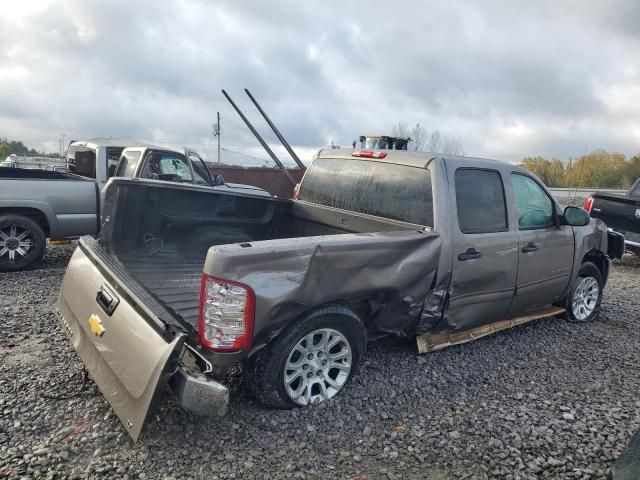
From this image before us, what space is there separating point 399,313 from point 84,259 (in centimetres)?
238

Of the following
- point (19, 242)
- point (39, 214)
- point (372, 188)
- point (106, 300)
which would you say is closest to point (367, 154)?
point (372, 188)

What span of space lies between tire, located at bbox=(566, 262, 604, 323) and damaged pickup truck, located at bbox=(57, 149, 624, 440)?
0.07 ft

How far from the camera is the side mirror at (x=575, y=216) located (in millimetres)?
4633

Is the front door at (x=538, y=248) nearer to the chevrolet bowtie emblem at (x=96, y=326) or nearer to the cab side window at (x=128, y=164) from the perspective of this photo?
the chevrolet bowtie emblem at (x=96, y=326)

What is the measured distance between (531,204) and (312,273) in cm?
263

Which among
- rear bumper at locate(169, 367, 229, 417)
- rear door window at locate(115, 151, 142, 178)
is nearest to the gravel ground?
rear bumper at locate(169, 367, 229, 417)

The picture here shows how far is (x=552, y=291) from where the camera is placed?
4828 mm

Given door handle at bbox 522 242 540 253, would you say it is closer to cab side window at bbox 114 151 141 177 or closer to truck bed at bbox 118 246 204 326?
truck bed at bbox 118 246 204 326

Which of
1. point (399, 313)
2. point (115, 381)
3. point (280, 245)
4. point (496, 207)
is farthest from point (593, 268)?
point (115, 381)

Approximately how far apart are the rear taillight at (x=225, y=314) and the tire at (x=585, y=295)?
3.96 meters

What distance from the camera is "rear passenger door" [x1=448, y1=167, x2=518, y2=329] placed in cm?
377

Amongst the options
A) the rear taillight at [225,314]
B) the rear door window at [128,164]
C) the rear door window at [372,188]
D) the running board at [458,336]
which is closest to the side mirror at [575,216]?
the running board at [458,336]

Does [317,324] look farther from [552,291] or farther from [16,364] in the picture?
[552,291]

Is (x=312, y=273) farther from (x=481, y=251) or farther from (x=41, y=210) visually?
(x=41, y=210)
